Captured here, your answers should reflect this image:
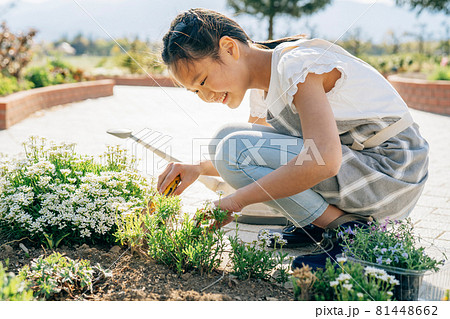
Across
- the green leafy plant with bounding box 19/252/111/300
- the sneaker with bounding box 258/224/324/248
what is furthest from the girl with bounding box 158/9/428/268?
the green leafy plant with bounding box 19/252/111/300

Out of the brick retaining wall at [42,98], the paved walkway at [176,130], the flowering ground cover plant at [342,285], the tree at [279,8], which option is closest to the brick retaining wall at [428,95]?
the paved walkway at [176,130]

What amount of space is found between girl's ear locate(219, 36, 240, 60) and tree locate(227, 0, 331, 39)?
0.37 metres

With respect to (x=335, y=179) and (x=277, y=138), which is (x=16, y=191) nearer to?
(x=277, y=138)

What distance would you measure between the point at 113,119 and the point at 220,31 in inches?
218

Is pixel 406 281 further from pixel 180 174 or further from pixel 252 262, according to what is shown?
pixel 180 174

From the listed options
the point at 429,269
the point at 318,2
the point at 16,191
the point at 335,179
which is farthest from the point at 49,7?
the point at 429,269

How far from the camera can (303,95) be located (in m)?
1.86

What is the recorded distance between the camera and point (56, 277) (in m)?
1.63

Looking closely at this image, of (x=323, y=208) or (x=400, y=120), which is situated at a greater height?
(x=400, y=120)

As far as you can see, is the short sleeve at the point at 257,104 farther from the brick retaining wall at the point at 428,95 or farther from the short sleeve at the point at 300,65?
the brick retaining wall at the point at 428,95

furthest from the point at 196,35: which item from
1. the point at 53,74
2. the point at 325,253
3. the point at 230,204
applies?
the point at 53,74

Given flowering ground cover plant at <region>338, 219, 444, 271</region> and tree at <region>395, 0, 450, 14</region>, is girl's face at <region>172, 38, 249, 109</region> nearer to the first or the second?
flowering ground cover plant at <region>338, 219, 444, 271</region>

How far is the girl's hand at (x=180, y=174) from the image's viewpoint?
2.28m

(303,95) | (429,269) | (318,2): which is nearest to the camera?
(429,269)
